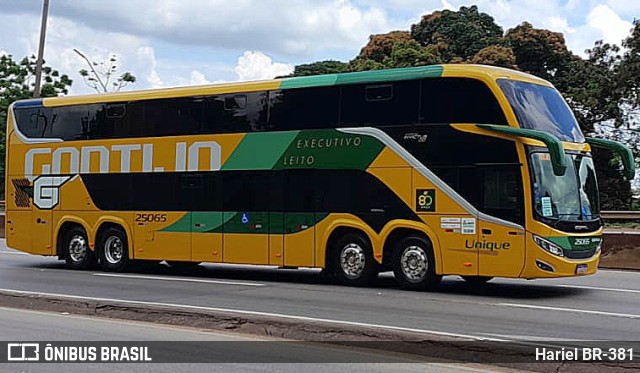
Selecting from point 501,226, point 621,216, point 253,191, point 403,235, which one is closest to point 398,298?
point 403,235

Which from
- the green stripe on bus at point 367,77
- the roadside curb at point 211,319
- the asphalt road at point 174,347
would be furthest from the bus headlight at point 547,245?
the asphalt road at point 174,347

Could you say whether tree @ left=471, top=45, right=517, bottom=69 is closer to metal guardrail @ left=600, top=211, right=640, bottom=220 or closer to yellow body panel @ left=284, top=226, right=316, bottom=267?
metal guardrail @ left=600, top=211, right=640, bottom=220

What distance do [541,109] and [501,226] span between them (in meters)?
2.11

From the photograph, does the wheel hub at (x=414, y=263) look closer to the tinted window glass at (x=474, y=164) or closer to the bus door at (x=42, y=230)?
the tinted window glass at (x=474, y=164)

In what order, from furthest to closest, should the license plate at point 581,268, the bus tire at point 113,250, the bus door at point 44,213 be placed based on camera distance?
1. the bus door at point 44,213
2. the bus tire at point 113,250
3. the license plate at point 581,268

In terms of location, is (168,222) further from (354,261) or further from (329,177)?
(354,261)

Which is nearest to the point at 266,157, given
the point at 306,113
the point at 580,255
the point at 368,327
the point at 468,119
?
the point at 306,113

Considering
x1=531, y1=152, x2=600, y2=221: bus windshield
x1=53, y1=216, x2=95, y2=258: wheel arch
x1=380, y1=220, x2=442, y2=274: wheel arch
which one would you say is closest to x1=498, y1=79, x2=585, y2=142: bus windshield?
x1=531, y1=152, x2=600, y2=221: bus windshield

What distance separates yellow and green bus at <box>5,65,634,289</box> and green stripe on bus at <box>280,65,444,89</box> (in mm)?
38

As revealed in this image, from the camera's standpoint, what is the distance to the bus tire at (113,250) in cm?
1961

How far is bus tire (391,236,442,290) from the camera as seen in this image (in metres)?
15.3

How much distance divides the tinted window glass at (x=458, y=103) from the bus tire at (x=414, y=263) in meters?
2.13

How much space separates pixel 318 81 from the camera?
16.6 meters

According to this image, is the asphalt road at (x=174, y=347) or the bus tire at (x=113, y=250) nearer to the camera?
the asphalt road at (x=174, y=347)
